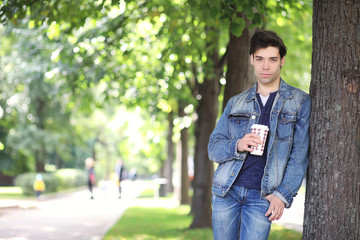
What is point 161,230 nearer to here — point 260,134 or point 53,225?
point 53,225

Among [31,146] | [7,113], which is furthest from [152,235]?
[31,146]

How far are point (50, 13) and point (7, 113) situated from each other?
20.3 metres

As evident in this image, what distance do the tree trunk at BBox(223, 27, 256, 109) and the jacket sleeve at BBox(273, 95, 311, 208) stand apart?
15.8ft

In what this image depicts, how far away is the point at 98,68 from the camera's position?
14.9 m

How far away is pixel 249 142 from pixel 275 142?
0.20m

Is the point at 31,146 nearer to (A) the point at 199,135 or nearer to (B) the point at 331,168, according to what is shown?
(A) the point at 199,135

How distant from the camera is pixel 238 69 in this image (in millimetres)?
9102

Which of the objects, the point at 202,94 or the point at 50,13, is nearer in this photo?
the point at 50,13

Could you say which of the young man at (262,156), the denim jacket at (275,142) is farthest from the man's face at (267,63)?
the denim jacket at (275,142)

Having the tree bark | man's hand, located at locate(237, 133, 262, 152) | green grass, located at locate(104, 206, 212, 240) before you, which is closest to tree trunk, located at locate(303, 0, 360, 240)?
man's hand, located at locate(237, 133, 262, 152)

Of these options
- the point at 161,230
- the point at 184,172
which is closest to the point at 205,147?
the point at 161,230

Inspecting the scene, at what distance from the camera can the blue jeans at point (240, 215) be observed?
12.7 ft

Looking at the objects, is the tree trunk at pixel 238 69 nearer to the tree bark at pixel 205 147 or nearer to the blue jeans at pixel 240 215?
the tree bark at pixel 205 147

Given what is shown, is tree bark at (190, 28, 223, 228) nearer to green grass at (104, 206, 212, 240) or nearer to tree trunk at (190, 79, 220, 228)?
tree trunk at (190, 79, 220, 228)
